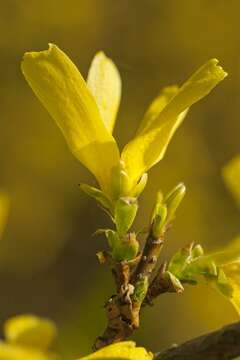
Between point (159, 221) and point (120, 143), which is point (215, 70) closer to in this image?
point (159, 221)

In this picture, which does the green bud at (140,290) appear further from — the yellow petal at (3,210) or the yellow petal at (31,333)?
the yellow petal at (3,210)

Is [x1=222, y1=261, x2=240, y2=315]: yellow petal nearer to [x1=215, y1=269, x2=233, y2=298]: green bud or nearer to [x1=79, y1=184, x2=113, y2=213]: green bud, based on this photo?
[x1=215, y1=269, x2=233, y2=298]: green bud

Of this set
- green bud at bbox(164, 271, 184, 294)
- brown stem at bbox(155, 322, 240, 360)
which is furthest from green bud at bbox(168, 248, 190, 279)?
brown stem at bbox(155, 322, 240, 360)

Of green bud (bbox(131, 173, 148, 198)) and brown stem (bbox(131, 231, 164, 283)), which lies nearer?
brown stem (bbox(131, 231, 164, 283))

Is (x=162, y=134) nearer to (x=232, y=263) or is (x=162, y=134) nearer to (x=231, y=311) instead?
(x=232, y=263)

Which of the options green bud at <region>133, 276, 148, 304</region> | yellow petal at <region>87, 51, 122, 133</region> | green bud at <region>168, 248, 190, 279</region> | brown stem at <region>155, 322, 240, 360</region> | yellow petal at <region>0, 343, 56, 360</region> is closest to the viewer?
yellow petal at <region>0, 343, 56, 360</region>

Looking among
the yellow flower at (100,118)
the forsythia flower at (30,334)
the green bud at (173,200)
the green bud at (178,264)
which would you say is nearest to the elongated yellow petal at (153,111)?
the yellow flower at (100,118)
